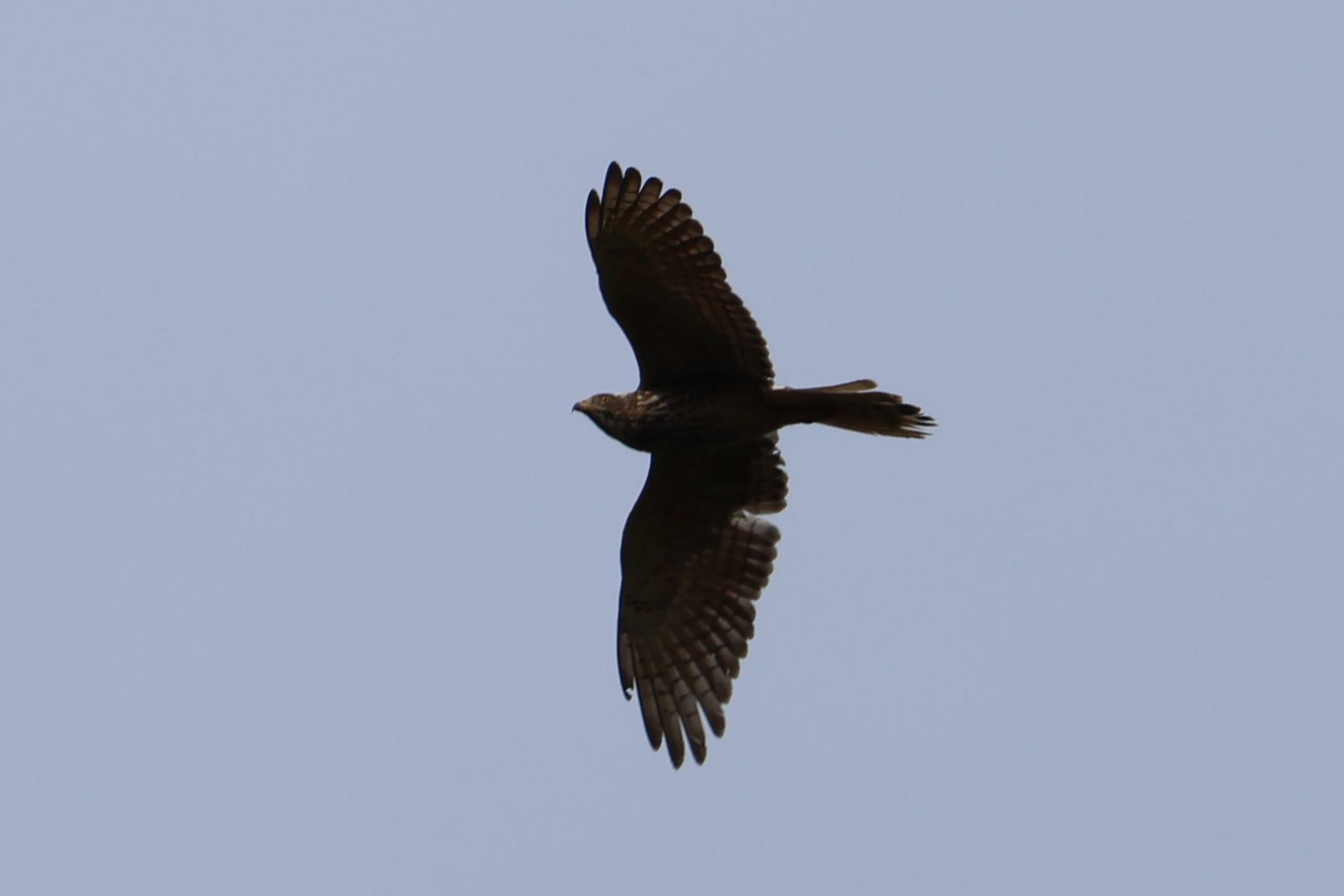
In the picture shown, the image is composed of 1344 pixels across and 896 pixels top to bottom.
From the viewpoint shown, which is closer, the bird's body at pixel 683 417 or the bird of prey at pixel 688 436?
the bird of prey at pixel 688 436

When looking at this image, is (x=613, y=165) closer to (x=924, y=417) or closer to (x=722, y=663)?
(x=924, y=417)

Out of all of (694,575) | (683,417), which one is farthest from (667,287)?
(694,575)

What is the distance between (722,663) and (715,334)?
6.98ft

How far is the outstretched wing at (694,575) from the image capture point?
37.8 ft

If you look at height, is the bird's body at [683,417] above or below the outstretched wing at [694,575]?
above

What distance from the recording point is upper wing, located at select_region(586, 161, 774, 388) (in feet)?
34.4

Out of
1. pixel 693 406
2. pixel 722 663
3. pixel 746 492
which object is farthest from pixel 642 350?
pixel 722 663

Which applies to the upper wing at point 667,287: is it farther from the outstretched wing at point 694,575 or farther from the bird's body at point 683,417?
the outstretched wing at point 694,575

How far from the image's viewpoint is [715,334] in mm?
10750

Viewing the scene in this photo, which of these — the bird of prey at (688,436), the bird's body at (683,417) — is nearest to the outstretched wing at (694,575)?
the bird of prey at (688,436)

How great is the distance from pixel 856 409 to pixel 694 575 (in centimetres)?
187

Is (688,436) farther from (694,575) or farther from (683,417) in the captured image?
(694,575)

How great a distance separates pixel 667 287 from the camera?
1061 cm

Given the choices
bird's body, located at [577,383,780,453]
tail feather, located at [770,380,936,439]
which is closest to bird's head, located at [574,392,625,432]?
bird's body, located at [577,383,780,453]
